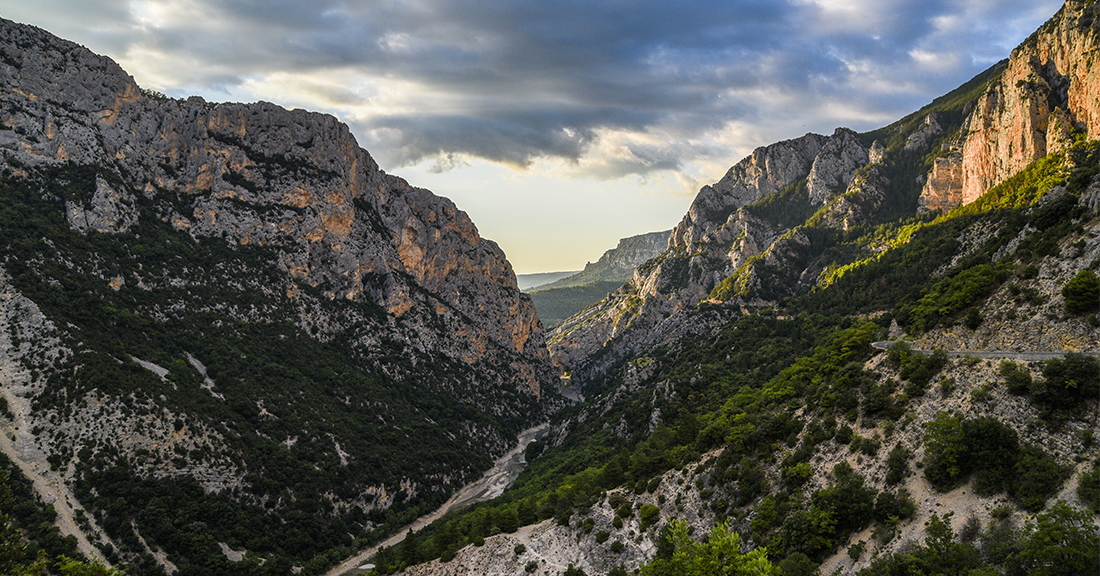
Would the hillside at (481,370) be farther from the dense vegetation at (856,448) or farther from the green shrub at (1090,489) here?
the dense vegetation at (856,448)

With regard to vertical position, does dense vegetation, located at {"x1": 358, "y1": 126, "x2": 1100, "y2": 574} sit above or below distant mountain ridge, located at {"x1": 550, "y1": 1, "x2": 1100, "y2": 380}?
below

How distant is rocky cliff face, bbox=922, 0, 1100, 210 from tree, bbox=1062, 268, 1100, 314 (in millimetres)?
97689

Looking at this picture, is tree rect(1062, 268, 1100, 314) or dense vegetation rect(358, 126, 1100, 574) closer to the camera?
dense vegetation rect(358, 126, 1100, 574)

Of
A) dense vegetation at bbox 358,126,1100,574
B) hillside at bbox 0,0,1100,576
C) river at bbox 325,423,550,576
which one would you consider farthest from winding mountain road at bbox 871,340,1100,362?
river at bbox 325,423,550,576

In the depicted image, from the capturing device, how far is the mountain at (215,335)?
6756 centimetres

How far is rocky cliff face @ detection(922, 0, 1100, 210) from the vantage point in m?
100

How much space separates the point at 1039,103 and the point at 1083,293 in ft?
395

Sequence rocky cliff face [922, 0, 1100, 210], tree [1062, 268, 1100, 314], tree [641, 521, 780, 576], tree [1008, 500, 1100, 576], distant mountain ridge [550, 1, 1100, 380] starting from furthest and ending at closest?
distant mountain ridge [550, 1, 1100, 380], rocky cliff face [922, 0, 1100, 210], tree [1062, 268, 1100, 314], tree [641, 521, 780, 576], tree [1008, 500, 1100, 576]

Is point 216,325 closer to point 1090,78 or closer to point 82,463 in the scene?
point 82,463

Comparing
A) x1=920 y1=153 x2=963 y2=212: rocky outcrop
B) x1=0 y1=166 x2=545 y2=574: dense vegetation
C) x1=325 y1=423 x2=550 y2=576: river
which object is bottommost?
x1=325 y1=423 x2=550 y2=576: river

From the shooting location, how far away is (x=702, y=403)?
290 ft

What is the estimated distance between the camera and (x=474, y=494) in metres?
114

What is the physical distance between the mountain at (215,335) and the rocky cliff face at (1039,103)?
516ft

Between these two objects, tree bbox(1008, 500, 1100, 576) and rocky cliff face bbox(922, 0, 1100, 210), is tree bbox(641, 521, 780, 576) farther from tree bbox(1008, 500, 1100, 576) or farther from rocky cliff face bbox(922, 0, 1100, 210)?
rocky cliff face bbox(922, 0, 1100, 210)
